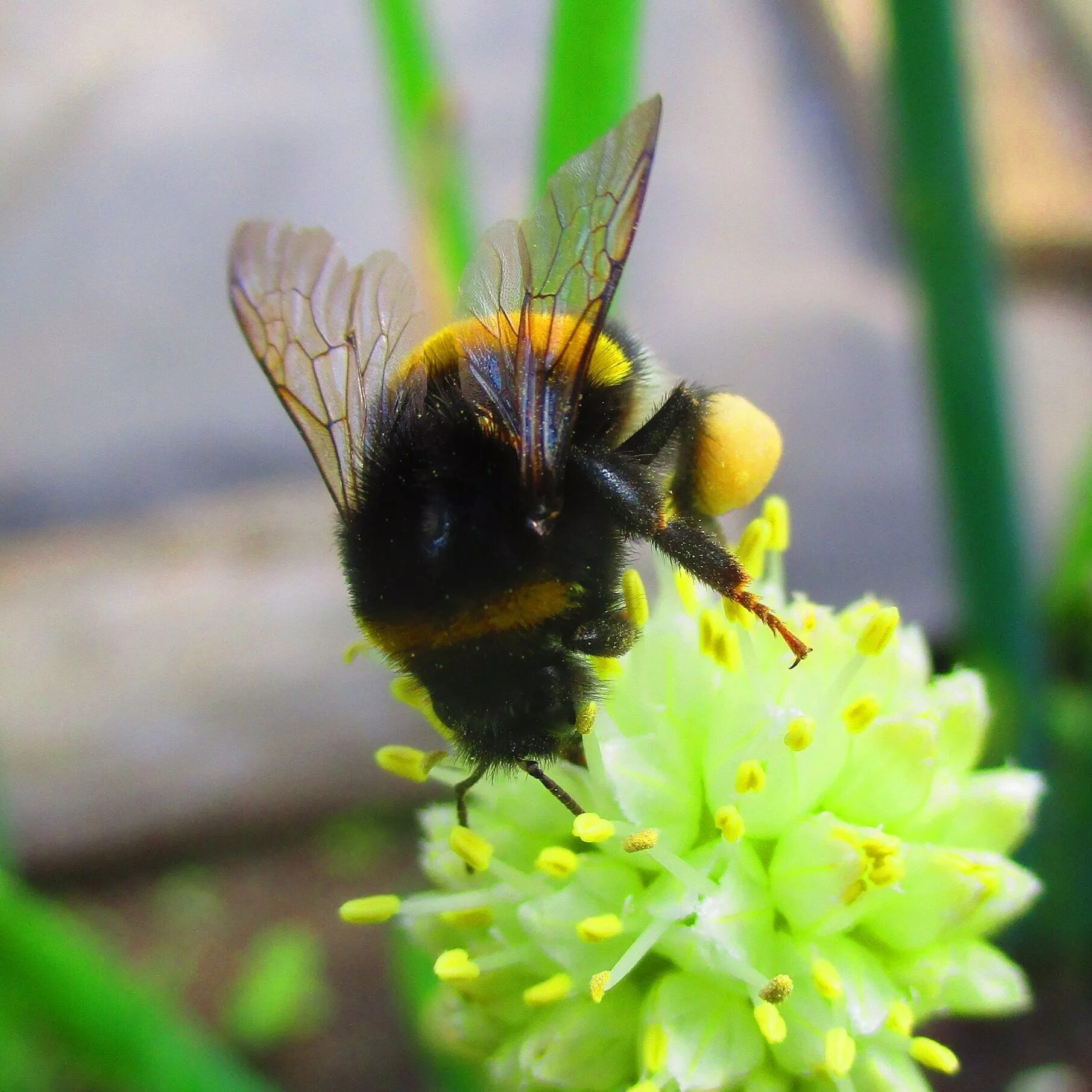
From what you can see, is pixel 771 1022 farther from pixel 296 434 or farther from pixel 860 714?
pixel 296 434

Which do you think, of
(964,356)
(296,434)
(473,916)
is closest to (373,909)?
(473,916)

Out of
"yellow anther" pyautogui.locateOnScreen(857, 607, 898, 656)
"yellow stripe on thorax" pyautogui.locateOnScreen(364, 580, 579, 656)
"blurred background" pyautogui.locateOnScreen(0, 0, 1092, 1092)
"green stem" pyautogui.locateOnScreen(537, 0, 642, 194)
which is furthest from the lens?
"blurred background" pyautogui.locateOnScreen(0, 0, 1092, 1092)

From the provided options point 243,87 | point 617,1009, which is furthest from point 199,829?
point 243,87

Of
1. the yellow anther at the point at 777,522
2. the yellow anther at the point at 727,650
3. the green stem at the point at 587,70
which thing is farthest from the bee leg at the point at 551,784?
the green stem at the point at 587,70

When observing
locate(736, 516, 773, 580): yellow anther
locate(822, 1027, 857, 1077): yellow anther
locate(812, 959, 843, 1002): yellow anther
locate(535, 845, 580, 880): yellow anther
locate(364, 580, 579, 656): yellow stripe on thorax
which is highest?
locate(364, 580, 579, 656): yellow stripe on thorax

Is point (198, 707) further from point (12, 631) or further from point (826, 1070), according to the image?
point (826, 1070)

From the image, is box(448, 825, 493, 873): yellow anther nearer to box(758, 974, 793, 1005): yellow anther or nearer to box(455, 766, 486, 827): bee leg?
box(455, 766, 486, 827): bee leg

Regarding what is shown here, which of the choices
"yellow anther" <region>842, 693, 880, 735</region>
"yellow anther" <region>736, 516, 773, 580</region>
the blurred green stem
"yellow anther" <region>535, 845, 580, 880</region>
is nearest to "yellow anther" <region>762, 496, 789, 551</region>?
"yellow anther" <region>736, 516, 773, 580</region>
